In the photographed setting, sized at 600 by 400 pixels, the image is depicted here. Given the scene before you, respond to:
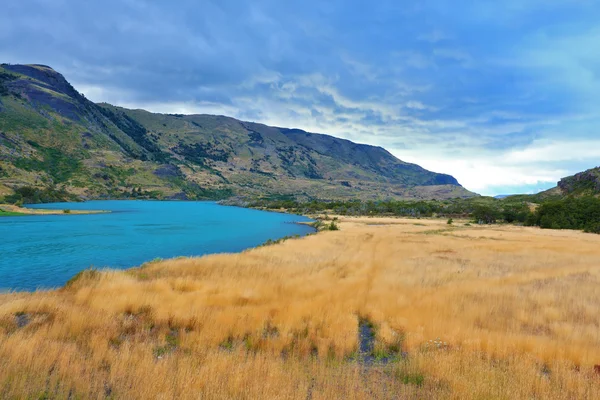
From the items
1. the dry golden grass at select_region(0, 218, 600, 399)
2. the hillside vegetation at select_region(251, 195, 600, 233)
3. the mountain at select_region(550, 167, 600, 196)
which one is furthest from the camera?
the mountain at select_region(550, 167, 600, 196)

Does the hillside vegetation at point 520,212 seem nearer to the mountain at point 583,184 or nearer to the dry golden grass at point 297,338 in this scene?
the mountain at point 583,184

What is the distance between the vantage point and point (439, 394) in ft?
20.0

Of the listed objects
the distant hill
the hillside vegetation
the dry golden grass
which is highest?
the distant hill

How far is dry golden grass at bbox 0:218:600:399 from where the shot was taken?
20.0ft

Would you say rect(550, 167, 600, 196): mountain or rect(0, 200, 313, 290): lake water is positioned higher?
rect(550, 167, 600, 196): mountain

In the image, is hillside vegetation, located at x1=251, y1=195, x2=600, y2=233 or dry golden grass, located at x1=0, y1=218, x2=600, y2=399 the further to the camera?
hillside vegetation, located at x1=251, y1=195, x2=600, y2=233

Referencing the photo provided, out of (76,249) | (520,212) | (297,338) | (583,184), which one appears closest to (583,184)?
(583,184)

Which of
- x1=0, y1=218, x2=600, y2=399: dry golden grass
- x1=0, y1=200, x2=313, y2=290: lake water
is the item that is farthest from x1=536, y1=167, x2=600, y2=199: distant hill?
x1=0, y1=218, x2=600, y2=399: dry golden grass

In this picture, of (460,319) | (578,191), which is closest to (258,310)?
(460,319)

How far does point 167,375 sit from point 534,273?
921 inches

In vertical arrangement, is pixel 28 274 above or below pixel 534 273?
below

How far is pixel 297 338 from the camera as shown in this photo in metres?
9.24

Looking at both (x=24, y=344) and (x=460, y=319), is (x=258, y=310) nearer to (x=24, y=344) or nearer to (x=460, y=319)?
(x=24, y=344)

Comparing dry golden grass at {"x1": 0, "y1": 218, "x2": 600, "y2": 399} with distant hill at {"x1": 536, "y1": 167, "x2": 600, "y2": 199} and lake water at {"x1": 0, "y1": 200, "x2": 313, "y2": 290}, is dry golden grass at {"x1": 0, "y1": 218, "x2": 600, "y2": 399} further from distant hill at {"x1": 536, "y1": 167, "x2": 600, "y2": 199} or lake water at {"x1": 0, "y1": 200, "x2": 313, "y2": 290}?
distant hill at {"x1": 536, "y1": 167, "x2": 600, "y2": 199}
